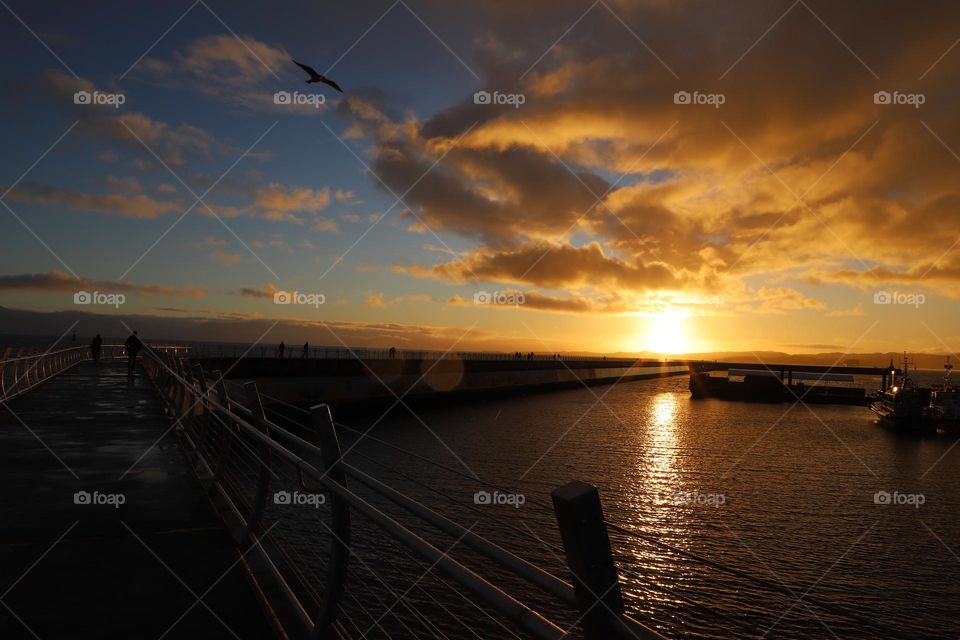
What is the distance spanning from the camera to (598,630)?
198 centimetres

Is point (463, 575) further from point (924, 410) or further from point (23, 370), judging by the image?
point (924, 410)

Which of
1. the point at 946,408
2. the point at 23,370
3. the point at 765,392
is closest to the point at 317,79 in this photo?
the point at 23,370

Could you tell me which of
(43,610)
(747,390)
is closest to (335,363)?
(43,610)

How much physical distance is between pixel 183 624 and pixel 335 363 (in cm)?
6146

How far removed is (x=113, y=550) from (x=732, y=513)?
23.7 metres

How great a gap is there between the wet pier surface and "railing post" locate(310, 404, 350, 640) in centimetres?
74

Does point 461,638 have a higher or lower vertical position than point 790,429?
lower

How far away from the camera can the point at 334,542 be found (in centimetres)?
390

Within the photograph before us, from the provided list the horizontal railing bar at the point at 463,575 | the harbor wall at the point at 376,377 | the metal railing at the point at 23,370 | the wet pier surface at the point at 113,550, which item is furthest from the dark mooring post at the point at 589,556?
the harbor wall at the point at 376,377

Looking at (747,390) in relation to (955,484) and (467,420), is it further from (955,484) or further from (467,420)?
(955,484)

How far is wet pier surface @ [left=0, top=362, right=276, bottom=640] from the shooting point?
14.5ft

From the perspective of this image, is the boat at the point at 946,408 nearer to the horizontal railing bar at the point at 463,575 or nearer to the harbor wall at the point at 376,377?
the harbor wall at the point at 376,377

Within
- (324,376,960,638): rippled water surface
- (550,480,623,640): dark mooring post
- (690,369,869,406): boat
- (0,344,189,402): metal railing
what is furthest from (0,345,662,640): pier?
(690,369,869,406): boat

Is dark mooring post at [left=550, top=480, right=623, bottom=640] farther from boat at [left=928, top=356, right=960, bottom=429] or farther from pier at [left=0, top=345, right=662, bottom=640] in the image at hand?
boat at [left=928, top=356, right=960, bottom=429]
